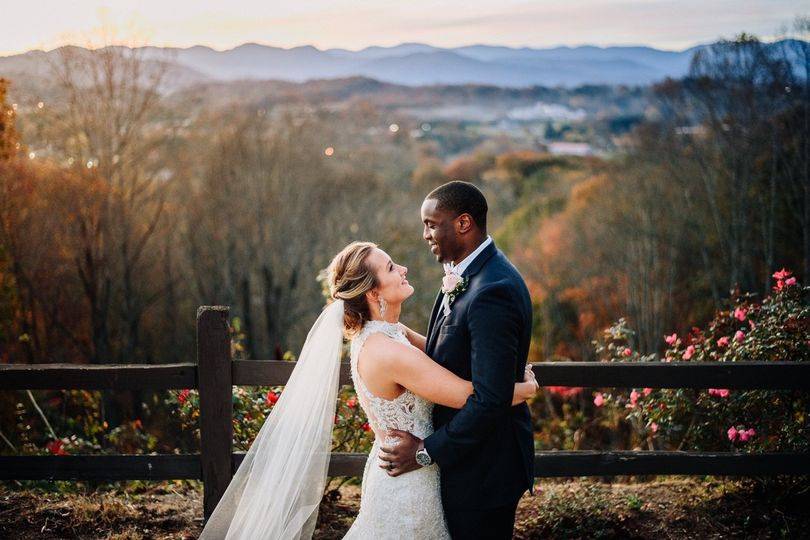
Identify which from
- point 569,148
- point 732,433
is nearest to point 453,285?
point 732,433

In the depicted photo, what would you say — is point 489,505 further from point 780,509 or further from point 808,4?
point 808,4

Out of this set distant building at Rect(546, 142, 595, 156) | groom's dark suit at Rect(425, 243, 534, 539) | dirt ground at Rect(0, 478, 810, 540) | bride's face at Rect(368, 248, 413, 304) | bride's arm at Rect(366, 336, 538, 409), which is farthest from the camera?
distant building at Rect(546, 142, 595, 156)

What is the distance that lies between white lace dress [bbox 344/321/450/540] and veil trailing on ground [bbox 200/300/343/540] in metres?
0.42

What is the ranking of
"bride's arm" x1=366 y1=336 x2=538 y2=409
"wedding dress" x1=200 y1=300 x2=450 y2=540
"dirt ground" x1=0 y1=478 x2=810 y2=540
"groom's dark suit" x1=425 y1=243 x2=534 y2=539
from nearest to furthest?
"groom's dark suit" x1=425 y1=243 x2=534 y2=539, "bride's arm" x1=366 y1=336 x2=538 y2=409, "wedding dress" x1=200 y1=300 x2=450 y2=540, "dirt ground" x1=0 y1=478 x2=810 y2=540

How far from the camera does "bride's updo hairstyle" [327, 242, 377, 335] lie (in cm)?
345

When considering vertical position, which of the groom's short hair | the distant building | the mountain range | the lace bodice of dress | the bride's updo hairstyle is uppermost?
the mountain range

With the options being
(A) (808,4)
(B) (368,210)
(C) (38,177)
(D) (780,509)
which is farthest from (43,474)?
(B) (368,210)

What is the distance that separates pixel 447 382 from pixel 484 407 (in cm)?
20

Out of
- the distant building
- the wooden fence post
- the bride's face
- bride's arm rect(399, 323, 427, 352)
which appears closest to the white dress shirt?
the bride's face

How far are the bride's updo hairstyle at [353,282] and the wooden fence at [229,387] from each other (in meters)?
1.15

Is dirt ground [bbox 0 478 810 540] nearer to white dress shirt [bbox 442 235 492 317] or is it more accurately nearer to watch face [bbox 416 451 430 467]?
watch face [bbox 416 451 430 467]

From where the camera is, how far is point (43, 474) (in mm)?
4840

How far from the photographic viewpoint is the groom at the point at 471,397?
3178 millimetres

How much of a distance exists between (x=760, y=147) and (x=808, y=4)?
733 cm
